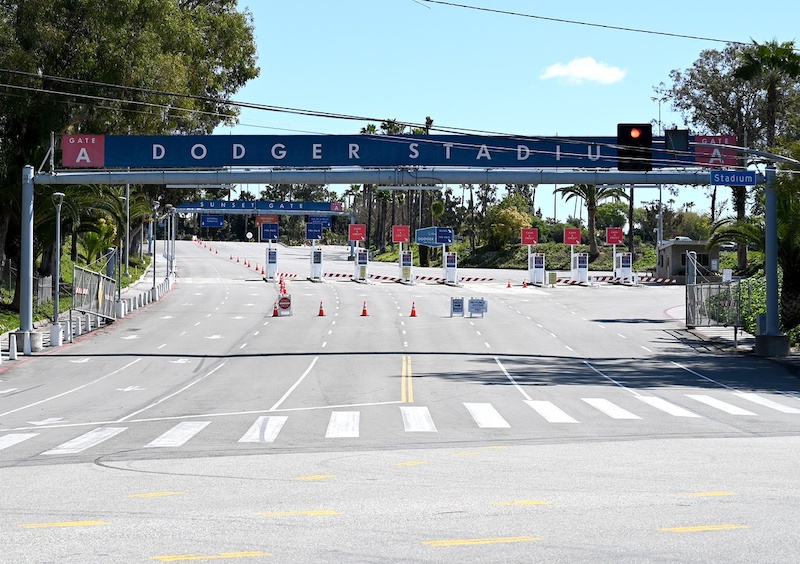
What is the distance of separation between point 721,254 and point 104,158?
2924 inches

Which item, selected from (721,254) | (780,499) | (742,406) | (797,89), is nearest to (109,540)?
(780,499)

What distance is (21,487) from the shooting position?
11.9m

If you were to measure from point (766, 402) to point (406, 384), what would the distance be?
9.35m

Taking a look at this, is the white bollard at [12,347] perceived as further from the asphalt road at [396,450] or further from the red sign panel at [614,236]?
the red sign panel at [614,236]

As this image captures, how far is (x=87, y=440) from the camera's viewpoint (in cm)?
1773

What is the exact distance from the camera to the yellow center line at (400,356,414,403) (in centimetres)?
2528

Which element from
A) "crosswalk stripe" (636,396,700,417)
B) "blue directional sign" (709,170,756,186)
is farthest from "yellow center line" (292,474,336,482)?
"blue directional sign" (709,170,756,186)

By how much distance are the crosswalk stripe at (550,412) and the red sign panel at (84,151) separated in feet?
70.7

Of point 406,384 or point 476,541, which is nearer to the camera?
point 476,541

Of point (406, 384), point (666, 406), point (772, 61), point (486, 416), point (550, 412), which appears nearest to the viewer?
point (486, 416)

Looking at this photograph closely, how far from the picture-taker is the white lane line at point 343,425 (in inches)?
718

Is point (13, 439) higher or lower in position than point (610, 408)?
higher

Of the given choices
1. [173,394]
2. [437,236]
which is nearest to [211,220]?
[437,236]

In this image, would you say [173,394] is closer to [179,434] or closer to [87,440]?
[179,434]
